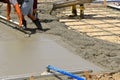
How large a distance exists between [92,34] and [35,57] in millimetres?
3163

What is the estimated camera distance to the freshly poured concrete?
5.99 m

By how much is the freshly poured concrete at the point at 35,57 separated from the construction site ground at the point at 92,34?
0.78 feet

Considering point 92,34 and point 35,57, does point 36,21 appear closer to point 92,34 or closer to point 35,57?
point 92,34

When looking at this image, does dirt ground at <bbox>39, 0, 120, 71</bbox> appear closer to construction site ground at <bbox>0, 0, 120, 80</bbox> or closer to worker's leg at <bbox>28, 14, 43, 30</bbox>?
construction site ground at <bbox>0, 0, 120, 80</bbox>

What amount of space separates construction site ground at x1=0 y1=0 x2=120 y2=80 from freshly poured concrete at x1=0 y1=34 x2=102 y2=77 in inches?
9.4

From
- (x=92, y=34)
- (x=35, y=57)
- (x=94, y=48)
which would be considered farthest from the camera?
(x=92, y=34)

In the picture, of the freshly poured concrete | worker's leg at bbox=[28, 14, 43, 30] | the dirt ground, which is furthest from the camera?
worker's leg at bbox=[28, 14, 43, 30]

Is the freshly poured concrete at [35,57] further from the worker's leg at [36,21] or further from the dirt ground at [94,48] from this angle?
the worker's leg at [36,21]

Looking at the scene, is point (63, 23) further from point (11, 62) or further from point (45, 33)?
point (11, 62)

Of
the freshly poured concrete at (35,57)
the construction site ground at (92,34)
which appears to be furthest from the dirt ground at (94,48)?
the freshly poured concrete at (35,57)

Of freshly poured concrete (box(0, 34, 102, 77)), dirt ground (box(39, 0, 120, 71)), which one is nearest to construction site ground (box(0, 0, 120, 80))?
dirt ground (box(39, 0, 120, 71))

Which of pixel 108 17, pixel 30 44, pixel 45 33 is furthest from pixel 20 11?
pixel 108 17

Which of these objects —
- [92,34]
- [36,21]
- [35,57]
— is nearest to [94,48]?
[35,57]

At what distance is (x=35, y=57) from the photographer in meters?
6.68
